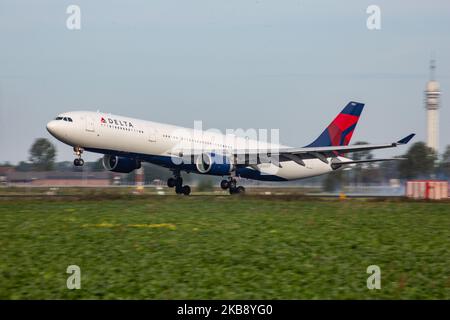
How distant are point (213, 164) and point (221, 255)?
27.9m

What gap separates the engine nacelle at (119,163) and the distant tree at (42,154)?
47.3 meters

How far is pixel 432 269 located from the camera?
17359mm

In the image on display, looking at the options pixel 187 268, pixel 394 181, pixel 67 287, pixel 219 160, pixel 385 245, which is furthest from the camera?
pixel 394 181

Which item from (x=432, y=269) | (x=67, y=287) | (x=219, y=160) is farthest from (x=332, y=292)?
(x=219, y=160)

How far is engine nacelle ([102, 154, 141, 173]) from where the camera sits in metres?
48.1

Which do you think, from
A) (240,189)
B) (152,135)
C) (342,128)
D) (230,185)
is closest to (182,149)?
(152,135)

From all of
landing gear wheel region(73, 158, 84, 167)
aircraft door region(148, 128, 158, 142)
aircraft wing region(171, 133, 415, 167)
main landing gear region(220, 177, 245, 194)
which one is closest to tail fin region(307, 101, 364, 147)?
aircraft wing region(171, 133, 415, 167)

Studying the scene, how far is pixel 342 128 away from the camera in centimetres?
5597

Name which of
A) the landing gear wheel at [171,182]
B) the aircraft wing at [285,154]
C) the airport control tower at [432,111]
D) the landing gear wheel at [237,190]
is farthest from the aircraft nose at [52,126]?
the airport control tower at [432,111]

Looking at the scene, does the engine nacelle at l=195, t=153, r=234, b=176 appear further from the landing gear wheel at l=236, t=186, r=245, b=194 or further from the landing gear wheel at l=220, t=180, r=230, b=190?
the landing gear wheel at l=236, t=186, r=245, b=194

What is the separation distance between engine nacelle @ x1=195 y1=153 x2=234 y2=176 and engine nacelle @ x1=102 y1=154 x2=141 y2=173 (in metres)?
4.72

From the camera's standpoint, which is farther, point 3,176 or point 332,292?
point 3,176
